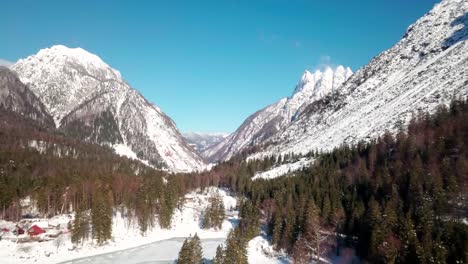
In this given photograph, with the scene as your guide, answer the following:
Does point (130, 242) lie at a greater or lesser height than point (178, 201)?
lesser

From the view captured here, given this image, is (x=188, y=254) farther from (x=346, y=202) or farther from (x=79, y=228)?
(x=346, y=202)

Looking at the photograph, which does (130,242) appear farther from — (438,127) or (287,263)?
(438,127)

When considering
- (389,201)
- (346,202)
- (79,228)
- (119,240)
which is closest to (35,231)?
(79,228)

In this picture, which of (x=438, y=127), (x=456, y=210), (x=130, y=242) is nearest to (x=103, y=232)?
(x=130, y=242)

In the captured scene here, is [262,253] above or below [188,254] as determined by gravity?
below

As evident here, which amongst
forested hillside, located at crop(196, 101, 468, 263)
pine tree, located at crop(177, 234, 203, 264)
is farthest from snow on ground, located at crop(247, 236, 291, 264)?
pine tree, located at crop(177, 234, 203, 264)

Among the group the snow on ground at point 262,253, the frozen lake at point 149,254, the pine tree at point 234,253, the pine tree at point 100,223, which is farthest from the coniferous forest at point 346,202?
the frozen lake at point 149,254

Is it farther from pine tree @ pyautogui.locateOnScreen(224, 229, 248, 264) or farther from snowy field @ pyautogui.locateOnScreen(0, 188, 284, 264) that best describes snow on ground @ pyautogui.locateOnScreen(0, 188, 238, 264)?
pine tree @ pyautogui.locateOnScreen(224, 229, 248, 264)
